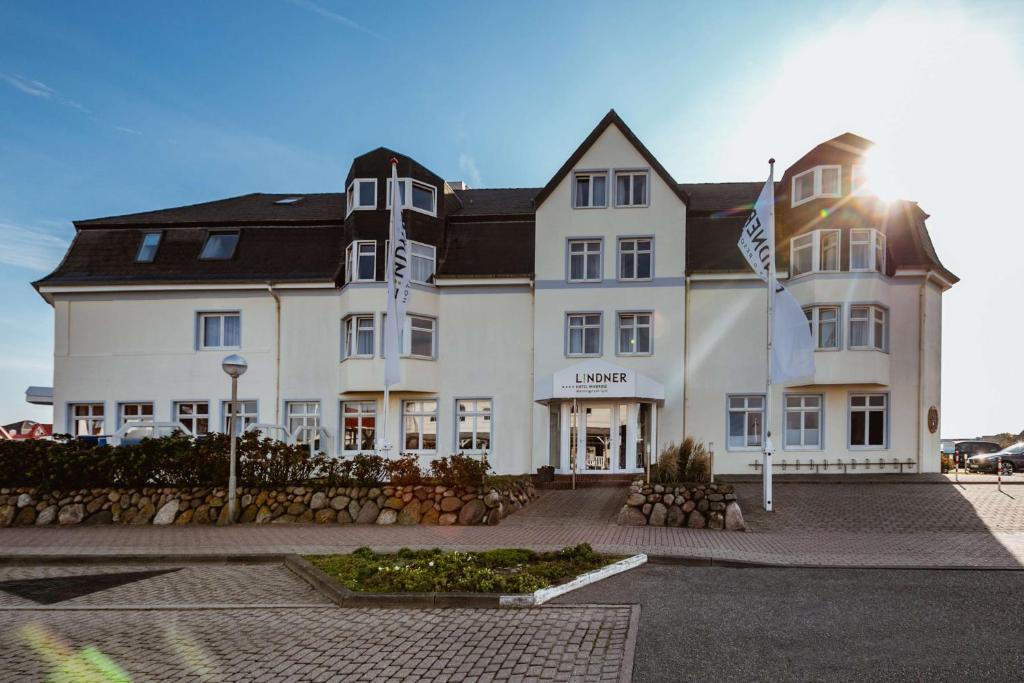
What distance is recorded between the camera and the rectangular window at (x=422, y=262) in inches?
1151

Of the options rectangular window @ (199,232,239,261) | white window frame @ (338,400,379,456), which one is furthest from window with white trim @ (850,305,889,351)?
rectangular window @ (199,232,239,261)

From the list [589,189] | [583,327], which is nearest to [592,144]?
[589,189]

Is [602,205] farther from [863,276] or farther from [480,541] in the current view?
[480,541]

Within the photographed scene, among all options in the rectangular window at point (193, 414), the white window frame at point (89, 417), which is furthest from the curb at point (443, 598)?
the white window frame at point (89, 417)

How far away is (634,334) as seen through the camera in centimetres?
2850

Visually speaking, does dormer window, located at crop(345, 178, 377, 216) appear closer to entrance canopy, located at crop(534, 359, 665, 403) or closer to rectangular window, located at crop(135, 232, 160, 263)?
rectangular window, located at crop(135, 232, 160, 263)

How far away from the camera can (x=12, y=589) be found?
10648 mm

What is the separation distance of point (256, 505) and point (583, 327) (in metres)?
14.4

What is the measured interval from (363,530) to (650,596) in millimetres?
7615

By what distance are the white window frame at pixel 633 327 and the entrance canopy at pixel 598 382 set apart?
2.33 metres

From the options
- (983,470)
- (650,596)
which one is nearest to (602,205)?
(983,470)

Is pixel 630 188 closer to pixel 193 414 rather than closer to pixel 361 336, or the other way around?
pixel 361 336

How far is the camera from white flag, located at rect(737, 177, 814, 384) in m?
18.0

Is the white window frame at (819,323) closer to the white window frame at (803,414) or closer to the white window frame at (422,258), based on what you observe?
the white window frame at (803,414)
